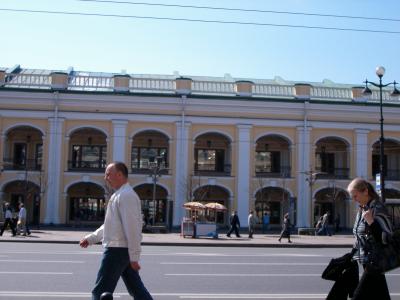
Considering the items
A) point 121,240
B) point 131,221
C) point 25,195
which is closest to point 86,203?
point 25,195

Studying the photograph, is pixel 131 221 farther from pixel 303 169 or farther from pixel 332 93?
pixel 332 93

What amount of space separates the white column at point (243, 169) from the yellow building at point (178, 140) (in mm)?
70

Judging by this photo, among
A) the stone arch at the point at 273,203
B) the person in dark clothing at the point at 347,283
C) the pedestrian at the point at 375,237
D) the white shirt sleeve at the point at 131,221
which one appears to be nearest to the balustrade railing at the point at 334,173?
the stone arch at the point at 273,203

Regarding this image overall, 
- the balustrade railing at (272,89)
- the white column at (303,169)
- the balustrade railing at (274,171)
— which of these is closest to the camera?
the white column at (303,169)

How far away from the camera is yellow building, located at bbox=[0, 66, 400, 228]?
39.5m

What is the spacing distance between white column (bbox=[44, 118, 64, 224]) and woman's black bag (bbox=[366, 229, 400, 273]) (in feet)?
115

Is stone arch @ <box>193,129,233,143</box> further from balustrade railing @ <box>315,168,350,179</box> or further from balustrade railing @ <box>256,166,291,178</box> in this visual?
balustrade railing @ <box>315,168,350,179</box>

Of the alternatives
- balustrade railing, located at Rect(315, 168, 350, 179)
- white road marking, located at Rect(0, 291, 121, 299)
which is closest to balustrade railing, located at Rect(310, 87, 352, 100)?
balustrade railing, located at Rect(315, 168, 350, 179)

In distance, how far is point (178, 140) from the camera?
132 feet

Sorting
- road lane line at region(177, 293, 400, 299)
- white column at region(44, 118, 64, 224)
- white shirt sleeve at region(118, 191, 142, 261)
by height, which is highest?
white column at region(44, 118, 64, 224)

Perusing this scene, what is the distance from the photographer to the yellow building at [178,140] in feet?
130

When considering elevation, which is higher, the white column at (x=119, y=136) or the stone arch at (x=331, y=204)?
the white column at (x=119, y=136)

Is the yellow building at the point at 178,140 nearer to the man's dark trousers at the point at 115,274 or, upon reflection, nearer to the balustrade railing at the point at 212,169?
A: the balustrade railing at the point at 212,169

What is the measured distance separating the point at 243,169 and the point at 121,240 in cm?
3473
